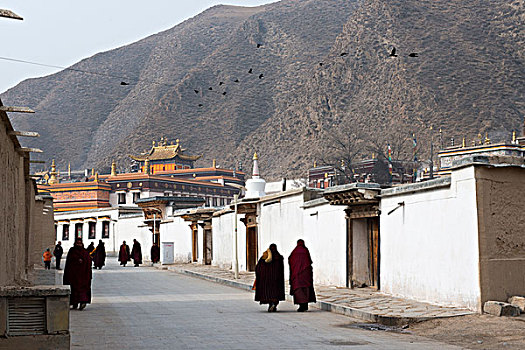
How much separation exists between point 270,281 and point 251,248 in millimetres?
14888

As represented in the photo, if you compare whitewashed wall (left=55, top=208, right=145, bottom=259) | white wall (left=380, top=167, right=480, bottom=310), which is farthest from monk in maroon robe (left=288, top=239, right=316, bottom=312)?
whitewashed wall (left=55, top=208, right=145, bottom=259)

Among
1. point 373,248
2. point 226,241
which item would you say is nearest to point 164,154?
point 226,241

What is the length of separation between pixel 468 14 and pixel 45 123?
102211 mm

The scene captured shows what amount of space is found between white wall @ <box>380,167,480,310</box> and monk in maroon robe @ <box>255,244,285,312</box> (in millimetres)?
2641

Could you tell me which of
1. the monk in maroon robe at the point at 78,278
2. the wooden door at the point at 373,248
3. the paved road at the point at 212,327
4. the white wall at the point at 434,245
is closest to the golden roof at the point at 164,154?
the wooden door at the point at 373,248

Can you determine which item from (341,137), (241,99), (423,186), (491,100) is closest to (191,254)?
(423,186)

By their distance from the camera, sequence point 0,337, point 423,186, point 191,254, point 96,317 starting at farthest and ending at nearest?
1. point 191,254
2. point 423,186
3. point 96,317
4. point 0,337

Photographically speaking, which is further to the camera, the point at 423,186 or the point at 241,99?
the point at 241,99

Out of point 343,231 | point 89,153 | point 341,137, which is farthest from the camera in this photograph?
point 89,153

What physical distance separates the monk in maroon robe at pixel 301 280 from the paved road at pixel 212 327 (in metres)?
0.31

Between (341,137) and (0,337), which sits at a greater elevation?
(341,137)

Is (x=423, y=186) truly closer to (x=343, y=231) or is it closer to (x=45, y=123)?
(x=343, y=231)

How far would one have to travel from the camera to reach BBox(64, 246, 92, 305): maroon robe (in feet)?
49.0

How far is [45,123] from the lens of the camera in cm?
18912
